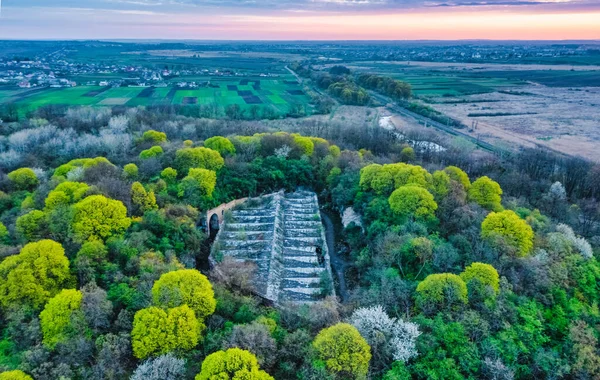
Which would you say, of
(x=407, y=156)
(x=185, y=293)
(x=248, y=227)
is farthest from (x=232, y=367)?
(x=407, y=156)

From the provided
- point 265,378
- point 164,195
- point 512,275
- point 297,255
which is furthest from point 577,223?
point 164,195

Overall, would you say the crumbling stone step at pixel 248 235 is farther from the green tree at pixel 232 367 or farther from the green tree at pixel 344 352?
the green tree at pixel 232 367

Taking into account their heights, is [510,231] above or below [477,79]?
below

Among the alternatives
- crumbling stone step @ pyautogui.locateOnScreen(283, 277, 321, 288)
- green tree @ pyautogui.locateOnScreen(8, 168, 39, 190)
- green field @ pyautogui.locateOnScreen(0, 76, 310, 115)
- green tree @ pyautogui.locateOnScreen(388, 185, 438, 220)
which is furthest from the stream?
green field @ pyautogui.locateOnScreen(0, 76, 310, 115)

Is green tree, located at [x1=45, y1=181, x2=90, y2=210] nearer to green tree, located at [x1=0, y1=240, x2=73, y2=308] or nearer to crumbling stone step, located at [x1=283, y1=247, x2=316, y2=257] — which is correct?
green tree, located at [x1=0, y1=240, x2=73, y2=308]

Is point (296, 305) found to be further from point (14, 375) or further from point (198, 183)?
point (198, 183)

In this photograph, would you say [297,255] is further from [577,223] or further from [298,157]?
[577,223]

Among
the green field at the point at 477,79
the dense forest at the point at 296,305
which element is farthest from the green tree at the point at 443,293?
the green field at the point at 477,79
